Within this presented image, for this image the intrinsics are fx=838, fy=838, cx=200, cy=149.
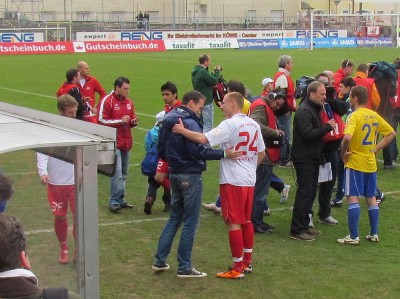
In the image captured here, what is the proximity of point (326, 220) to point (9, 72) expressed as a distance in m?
25.5

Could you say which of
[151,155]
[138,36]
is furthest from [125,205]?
[138,36]

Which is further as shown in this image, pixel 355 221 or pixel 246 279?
pixel 355 221

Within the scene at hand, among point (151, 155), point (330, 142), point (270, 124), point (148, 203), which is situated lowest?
point (148, 203)

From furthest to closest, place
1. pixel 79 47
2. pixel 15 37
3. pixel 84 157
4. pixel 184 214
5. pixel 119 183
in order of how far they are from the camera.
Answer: pixel 79 47, pixel 15 37, pixel 119 183, pixel 184 214, pixel 84 157

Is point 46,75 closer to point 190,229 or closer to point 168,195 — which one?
point 168,195

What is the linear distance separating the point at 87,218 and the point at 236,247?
13.3 ft

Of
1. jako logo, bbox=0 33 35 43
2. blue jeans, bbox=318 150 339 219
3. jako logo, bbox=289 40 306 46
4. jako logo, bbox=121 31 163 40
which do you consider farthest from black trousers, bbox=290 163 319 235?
jako logo, bbox=289 40 306 46

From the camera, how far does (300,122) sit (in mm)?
9617

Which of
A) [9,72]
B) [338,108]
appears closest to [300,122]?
[338,108]

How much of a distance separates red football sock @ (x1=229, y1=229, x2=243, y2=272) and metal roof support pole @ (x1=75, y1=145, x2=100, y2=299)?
383cm

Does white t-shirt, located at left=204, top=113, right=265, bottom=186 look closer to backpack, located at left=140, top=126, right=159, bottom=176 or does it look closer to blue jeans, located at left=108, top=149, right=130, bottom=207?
backpack, located at left=140, top=126, right=159, bottom=176

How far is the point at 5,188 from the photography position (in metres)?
4.37

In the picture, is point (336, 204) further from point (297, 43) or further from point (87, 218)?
point (297, 43)

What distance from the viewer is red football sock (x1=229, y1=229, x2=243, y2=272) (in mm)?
8344
